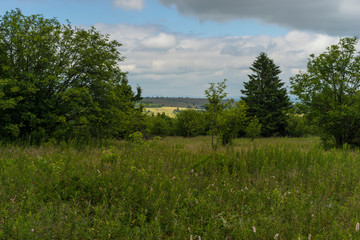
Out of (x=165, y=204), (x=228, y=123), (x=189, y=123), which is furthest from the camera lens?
(x=189, y=123)

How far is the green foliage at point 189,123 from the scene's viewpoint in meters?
45.8

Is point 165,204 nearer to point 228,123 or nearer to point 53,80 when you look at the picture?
point 53,80

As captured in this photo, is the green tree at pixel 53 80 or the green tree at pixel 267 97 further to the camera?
the green tree at pixel 267 97

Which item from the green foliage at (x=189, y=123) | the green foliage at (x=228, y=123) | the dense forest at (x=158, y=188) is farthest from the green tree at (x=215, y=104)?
the green foliage at (x=189, y=123)

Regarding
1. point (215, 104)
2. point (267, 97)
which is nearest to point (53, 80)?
point (215, 104)

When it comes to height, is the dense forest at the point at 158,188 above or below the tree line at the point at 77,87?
below

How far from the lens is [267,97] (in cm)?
3900

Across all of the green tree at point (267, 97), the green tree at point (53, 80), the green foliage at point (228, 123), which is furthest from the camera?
the green tree at point (267, 97)

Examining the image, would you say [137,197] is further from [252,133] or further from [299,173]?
[252,133]

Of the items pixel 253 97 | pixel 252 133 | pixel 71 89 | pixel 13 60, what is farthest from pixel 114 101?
pixel 253 97

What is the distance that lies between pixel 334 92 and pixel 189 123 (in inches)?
1242

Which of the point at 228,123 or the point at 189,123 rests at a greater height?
the point at 228,123

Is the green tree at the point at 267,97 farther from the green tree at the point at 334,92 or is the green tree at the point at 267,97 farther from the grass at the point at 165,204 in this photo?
the grass at the point at 165,204

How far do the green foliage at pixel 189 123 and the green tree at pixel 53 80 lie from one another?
28.6m
